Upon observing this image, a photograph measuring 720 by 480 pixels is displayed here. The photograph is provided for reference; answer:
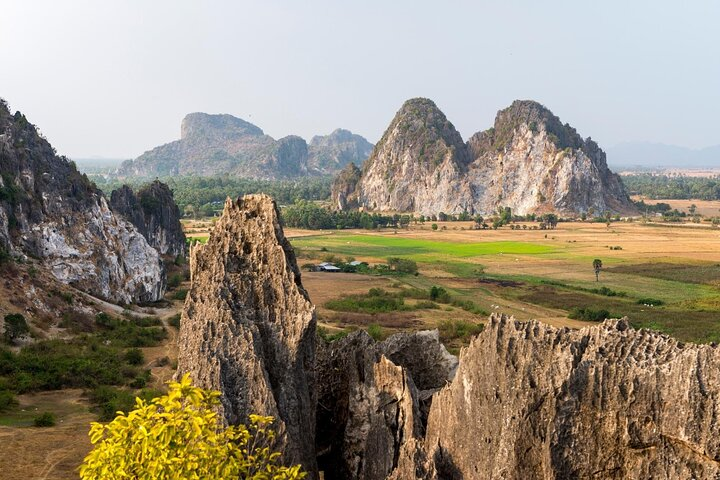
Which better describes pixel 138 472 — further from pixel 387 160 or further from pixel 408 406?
pixel 387 160

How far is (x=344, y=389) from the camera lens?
1055cm

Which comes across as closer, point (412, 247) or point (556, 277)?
point (556, 277)

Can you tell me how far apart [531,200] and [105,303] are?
401 feet

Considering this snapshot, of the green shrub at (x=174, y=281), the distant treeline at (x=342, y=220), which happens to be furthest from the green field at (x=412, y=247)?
the green shrub at (x=174, y=281)

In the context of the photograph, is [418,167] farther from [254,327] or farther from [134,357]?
[254,327]

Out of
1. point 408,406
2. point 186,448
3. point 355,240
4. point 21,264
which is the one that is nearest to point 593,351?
point 408,406

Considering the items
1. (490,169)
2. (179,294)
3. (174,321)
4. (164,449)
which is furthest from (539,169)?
(164,449)

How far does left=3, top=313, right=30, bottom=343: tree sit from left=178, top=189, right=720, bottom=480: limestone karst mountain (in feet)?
65.9

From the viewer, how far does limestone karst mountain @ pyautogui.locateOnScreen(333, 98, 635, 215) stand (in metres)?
139

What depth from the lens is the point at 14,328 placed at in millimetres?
26031

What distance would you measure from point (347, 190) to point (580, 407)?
161 meters

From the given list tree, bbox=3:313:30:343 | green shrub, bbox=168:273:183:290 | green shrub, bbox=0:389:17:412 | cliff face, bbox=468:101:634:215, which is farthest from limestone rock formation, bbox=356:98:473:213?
green shrub, bbox=0:389:17:412

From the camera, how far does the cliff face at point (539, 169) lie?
138m

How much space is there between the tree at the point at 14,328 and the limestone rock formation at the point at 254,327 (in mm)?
20083
